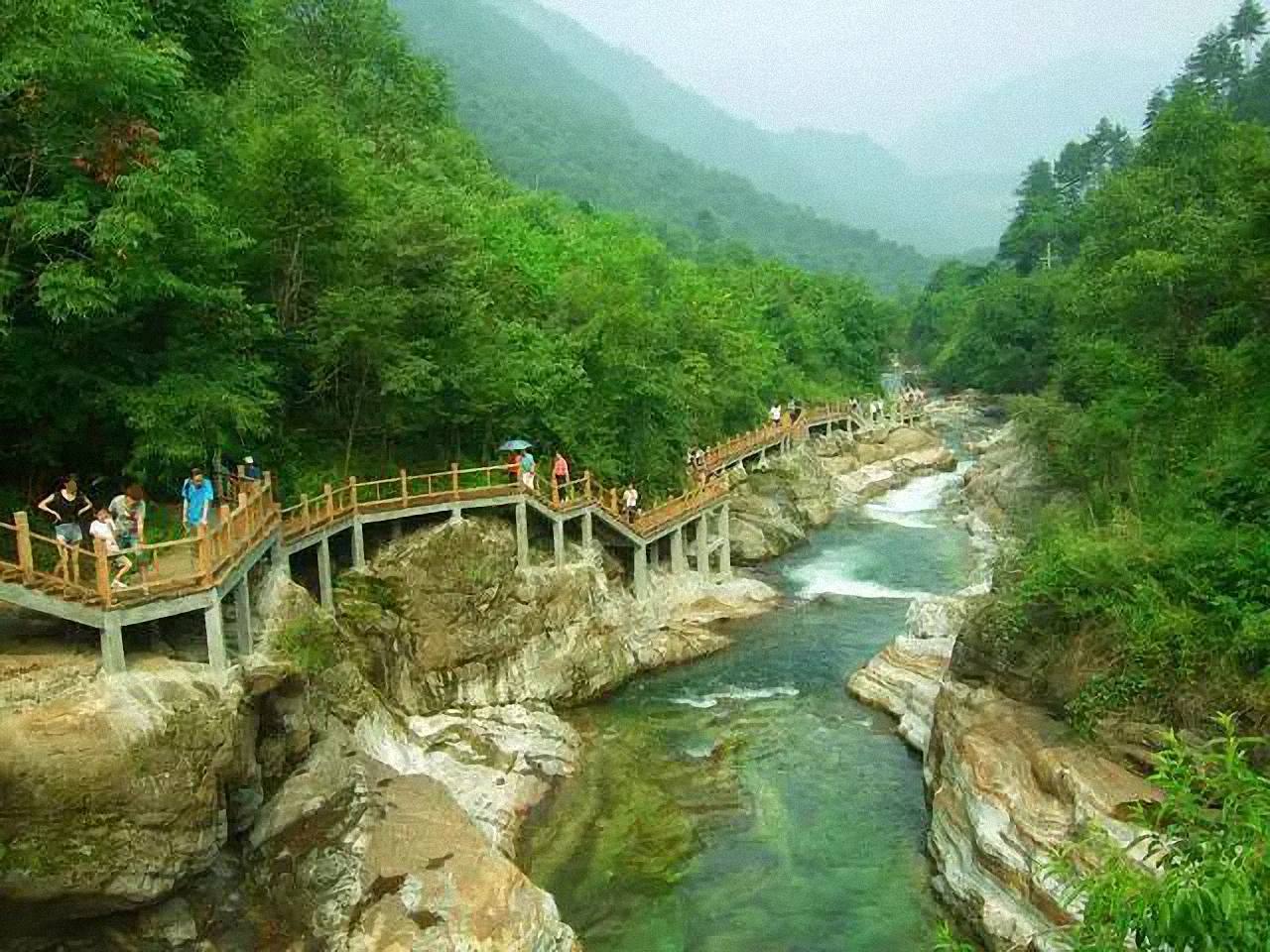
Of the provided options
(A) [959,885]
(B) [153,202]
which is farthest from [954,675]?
(B) [153,202]

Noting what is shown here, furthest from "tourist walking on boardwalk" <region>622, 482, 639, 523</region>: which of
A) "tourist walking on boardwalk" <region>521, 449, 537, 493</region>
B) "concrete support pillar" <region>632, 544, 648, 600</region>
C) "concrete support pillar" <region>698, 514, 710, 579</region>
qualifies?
"tourist walking on boardwalk" <region>521, 449, 537, 493</region>

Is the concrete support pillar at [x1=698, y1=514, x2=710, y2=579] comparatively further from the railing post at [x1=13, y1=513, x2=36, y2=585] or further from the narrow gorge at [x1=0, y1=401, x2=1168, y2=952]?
the railing post at [x1=13, y1=513, x2=36, y2=585]

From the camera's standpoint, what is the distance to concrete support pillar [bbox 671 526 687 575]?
34188 mm

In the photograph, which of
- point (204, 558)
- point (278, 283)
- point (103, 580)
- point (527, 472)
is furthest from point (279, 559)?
point (278, 283)

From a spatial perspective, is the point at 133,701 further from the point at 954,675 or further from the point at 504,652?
the point at 954,675

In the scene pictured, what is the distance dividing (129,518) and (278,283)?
10.2m

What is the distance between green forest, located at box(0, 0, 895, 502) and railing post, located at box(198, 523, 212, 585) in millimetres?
3033

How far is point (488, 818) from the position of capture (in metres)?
18.5

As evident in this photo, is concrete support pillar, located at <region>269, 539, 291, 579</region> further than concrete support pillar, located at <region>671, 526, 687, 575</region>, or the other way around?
concrete support pillar, located at <region>671, 526, 687, 575</region>

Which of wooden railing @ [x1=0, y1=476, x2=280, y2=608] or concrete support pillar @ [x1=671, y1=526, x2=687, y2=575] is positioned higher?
wooden railing @ [x1=0, y1=476, x2=280, y2=608]

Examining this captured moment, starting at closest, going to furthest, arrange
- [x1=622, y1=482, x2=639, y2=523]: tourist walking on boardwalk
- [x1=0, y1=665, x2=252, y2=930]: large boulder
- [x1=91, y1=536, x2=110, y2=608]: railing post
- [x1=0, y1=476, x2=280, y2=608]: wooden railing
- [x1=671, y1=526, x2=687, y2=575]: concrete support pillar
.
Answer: [x1=0, y1=665, x2=252, y2=930]: large boulder, [x1=0, y1=476, x2=280, y2=608]: wooden railing, [x1=91, y1=536, x2=110, y2=608]: railing post, [x1=622, y1=482, x2=639, y2=523]: tourist walking on boardwalk, [x1=671, y1=526, x2=687, y2=575]: concrete support pillar

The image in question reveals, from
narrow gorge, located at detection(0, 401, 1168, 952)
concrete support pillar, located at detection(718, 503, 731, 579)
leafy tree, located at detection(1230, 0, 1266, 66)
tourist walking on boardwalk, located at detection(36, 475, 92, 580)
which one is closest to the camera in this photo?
narrow gorge, located at detection(0, 401, 1168, 952)

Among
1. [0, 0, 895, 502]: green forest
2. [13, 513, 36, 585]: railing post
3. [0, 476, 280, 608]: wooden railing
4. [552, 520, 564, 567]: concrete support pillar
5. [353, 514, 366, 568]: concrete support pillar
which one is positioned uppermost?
[0, 0, 895, 502]: green forest

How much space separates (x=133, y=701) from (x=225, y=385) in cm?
741
